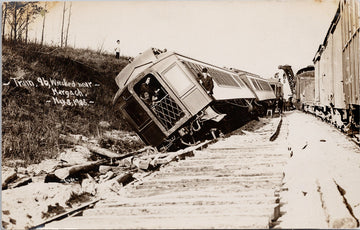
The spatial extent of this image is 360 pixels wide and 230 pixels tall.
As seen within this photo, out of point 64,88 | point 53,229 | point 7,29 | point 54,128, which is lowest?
point 53,229

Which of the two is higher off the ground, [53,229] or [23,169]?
[23,169]

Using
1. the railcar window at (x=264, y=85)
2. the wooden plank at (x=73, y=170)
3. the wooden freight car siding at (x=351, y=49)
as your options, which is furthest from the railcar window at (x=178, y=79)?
the railcar window at (x=264, y=85)

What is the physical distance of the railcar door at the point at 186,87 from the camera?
7520mm

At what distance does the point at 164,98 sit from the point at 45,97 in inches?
103

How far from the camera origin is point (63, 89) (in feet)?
20.0

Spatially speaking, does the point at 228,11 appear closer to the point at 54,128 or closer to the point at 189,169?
the point at 189,169

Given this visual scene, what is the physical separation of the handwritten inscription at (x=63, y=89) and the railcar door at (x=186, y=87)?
1.96 meters

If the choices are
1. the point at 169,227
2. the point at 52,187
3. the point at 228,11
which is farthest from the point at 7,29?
the point at 169,227

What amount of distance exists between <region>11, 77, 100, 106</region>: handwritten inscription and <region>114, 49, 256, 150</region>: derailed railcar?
1.67m

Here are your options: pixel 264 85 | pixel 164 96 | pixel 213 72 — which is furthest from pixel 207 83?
pixel 264 85

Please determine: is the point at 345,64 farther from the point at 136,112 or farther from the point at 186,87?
the point at 136,112

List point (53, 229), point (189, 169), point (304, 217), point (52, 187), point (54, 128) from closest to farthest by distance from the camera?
point (304, 217), point (53, 229), point (52, 187), point (189, 169), point (54, 128)

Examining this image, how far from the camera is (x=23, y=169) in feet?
19.5

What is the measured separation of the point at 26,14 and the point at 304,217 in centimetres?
531
